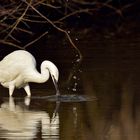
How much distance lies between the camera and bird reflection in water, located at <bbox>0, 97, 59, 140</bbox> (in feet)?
33.1

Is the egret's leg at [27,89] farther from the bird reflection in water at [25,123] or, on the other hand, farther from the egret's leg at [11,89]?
the bird reflection in water at [25,123]

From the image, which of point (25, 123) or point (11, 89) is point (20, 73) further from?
point (25, 123)

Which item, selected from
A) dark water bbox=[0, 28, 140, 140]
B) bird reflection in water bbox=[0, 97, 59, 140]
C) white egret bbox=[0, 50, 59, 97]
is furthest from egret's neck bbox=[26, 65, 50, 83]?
bird reflection in water bbox=[0, 97, 59, 140]

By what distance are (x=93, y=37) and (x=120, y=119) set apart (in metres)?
9.57

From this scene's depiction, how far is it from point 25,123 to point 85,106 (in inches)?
56.0

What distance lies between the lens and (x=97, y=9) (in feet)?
78.6

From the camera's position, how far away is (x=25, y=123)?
10.9m

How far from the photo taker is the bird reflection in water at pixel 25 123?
1010 centimetres

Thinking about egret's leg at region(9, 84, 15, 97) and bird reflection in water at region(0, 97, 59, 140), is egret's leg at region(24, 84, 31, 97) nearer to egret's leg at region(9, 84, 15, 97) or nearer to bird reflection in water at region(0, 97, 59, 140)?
egret's leg at region(9, 84, 15, 97)

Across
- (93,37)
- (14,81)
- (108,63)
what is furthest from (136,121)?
(93,37)

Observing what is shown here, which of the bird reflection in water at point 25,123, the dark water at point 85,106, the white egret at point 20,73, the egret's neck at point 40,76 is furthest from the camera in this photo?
the white egret at point 20,73

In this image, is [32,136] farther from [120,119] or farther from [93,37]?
[93,37]

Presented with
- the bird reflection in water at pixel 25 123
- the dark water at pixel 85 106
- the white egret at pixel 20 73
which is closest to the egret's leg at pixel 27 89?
the white egret at pixel 20 73

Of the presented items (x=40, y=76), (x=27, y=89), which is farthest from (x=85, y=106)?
(x=27, y=89)
